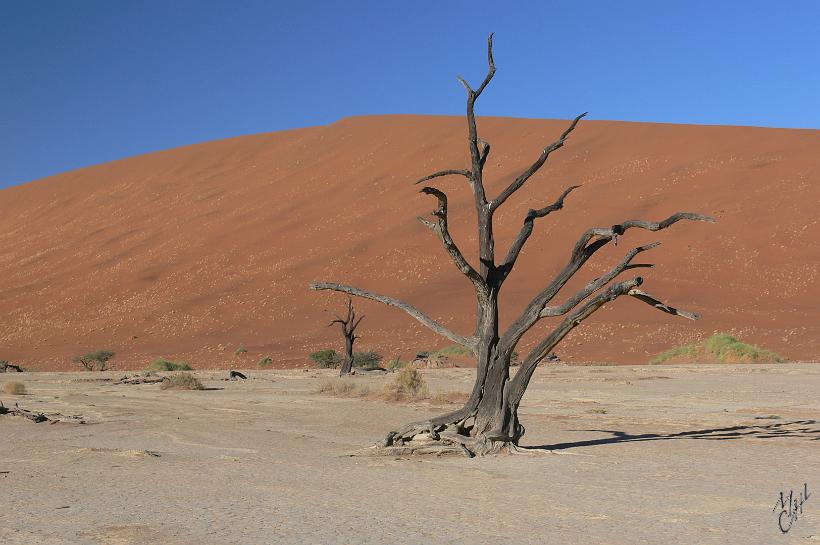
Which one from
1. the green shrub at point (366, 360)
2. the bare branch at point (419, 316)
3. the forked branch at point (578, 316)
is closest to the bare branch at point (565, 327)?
the forked branch at point (578, 316)

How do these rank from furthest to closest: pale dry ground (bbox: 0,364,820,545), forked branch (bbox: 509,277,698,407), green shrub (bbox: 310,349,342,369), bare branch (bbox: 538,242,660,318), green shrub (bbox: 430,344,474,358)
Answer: green shrub (bbox: 430,344,474,358) → green shrub (bbox: 310,349,342,369) → bare branch (bbox: 538,242,660,318) → forked branch (bbox: 509,277,698,407) → pale dry ground (bbox: 0,364,820,545)

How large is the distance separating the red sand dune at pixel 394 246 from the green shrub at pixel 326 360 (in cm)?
178

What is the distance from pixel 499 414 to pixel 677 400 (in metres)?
9.21

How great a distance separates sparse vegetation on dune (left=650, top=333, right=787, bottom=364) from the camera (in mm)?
31750

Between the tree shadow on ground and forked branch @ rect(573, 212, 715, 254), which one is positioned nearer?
forked branch @ rect(573, 212, 715, 254)

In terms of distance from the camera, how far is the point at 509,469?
32.7 feet

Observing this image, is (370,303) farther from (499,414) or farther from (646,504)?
(646,504)

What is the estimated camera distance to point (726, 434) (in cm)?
1305

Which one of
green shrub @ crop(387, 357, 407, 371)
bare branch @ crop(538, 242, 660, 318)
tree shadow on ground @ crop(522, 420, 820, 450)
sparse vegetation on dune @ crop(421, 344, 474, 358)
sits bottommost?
tree shadow on ground @ crop(522, 420, 820, 450)

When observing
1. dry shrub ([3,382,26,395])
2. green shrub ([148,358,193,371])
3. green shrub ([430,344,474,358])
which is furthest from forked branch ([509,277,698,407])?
green shrub ([148,358,193,371])

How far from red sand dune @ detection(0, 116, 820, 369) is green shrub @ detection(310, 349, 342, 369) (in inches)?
70.0

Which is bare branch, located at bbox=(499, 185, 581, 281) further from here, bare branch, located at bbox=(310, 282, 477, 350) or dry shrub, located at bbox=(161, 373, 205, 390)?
dry shrub, located at bbox=(161, 373, 205, 390)

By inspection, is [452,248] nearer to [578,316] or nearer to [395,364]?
[578,316]

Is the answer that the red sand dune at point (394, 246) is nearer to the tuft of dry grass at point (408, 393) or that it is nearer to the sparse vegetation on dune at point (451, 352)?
the sparse vegetation on dune at point (451, 352)
